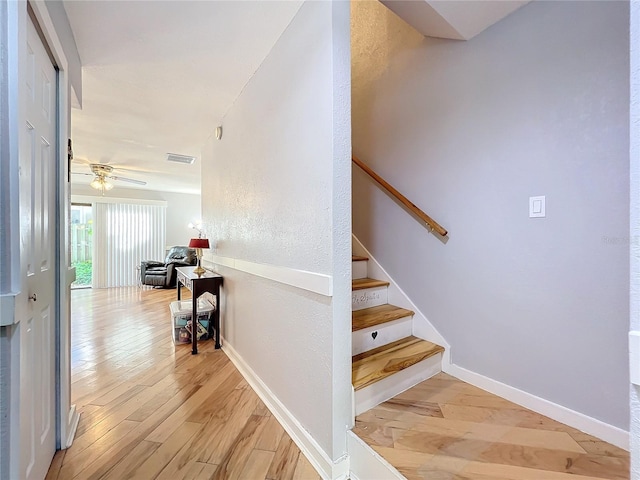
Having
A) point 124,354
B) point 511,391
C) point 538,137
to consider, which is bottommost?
point 124,354

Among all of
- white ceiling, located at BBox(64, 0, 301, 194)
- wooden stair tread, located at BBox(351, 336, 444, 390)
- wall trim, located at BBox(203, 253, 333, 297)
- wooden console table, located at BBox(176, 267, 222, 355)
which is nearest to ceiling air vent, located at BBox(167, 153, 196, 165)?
white ceiling, located at BBox(64, 0, 301, 194)

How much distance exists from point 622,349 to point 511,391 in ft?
1.88

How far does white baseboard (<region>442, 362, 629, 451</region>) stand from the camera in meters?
1.33

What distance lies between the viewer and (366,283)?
2.32 meters

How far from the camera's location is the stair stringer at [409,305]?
2.01 m

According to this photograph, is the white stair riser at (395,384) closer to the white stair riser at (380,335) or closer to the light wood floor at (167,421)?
the white stair riser at (380,335)

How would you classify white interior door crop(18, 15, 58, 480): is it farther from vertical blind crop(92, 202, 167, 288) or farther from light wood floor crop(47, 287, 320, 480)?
vertical blind crop(92, 202, 167, 288)

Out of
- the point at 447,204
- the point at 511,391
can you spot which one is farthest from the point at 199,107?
the point at 511,391

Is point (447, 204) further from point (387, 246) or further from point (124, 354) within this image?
point (124, 354)

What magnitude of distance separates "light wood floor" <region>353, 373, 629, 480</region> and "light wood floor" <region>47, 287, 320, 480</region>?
0.44 metres

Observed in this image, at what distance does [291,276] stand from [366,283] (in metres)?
0.85

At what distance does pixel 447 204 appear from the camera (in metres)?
1.99

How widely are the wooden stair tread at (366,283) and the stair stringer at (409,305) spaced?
0.05 metres

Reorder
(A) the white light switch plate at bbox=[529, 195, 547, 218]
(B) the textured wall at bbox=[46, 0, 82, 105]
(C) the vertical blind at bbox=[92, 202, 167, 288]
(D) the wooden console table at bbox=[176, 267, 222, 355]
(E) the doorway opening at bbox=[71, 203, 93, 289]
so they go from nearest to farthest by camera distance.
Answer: (B) the textured wall at bbox=[46, 0, 82, 105] < (A) the white light switch plate at bbox=[529, 195, 547, 218] < (D) the wooden console table at bbox=[176, 267, 222, 355] < (C) the vertical blind at bbox=[92, 202, 167, 288] < (E) the doorway opening at bbox=[71, 203, 93, 289]
